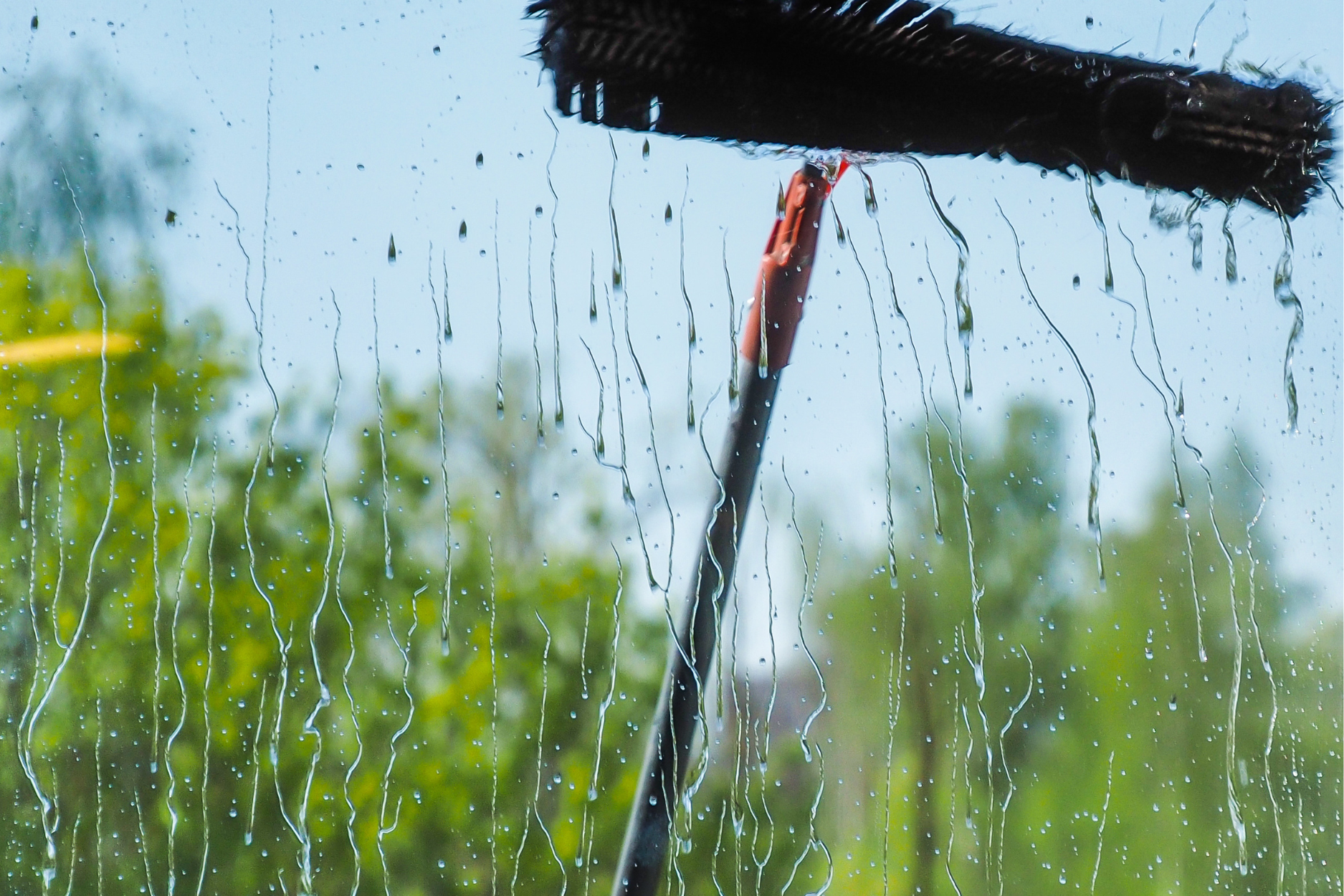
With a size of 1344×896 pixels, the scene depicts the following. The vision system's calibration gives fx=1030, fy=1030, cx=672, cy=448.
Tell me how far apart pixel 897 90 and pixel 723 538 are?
0.40 m

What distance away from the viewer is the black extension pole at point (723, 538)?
881 mm

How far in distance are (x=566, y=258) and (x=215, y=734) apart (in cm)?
53

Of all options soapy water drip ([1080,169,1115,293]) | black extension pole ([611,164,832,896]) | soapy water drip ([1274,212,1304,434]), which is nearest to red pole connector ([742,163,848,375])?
black extension pole ([611,164,832,896])

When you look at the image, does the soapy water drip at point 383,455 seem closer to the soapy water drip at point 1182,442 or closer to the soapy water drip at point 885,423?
the soapy water drip at point 885,423

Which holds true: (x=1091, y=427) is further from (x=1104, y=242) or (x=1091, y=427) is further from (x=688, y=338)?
(x=688, y=338)

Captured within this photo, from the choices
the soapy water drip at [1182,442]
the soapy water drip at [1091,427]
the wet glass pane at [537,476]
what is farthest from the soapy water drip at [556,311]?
the soapy water drip at [1182,442]

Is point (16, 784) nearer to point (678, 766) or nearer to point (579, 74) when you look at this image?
point (678, 766)

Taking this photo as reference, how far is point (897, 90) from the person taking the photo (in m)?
0.82

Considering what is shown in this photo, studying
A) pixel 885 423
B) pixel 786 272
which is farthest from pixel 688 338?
pixel 885 423

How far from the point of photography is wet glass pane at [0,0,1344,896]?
904mm

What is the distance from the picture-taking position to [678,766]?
90cm

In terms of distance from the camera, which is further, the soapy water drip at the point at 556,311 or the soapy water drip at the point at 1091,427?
the soapy water drip at the point at 1091,427

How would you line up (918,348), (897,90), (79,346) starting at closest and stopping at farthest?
1. (897,90)
2. (79,346)
3. (918,348)

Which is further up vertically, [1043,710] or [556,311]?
[556,311]
